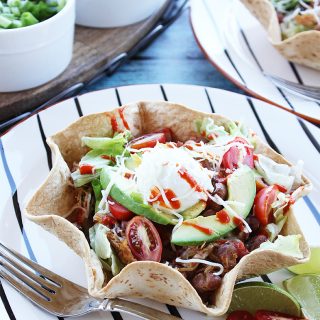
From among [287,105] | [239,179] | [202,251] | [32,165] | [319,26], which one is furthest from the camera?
[319,26]

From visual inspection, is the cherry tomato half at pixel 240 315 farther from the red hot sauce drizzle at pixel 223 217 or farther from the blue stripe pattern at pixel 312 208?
the blue stripe pattern at pixel 312 208

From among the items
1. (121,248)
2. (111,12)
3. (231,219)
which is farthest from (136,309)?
(111,12)

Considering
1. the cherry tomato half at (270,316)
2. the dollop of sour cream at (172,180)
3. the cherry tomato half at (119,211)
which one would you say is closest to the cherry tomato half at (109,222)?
the cherry tomato half at (119,211)

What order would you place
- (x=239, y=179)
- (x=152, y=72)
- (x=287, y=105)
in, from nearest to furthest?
1. (x=239, y=179)
2. (x=287, y=105)
3. (x=152, y=72)

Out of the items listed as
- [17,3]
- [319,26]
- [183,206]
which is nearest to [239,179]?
[183,206]

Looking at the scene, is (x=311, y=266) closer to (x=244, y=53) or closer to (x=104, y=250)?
(x=104, y=250)

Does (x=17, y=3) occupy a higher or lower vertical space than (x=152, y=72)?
higher

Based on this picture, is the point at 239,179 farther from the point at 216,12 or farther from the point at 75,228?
the point at 216,12

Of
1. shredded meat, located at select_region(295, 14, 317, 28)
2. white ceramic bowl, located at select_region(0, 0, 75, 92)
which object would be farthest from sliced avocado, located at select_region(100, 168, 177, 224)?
shredded meat, located at select_region(295, 14, 317, 28)
